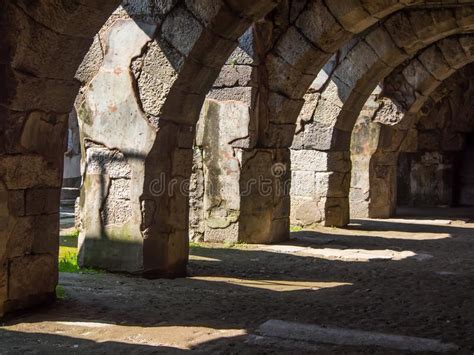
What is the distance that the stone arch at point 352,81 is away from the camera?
Result: 9695mm

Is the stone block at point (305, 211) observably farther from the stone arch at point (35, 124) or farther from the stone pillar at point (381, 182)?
the stone arch at point (35, 124)

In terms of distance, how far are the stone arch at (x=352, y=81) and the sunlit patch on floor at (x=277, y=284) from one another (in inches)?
174

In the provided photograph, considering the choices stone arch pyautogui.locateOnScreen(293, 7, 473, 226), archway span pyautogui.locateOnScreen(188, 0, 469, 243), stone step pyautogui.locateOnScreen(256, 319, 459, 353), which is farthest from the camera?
stone arch pyautogui.locateOnScreen(293, 7, 473, 226)

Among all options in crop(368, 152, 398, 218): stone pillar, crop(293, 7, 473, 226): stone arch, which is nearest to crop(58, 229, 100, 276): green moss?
crop(293, 7, 473, 226): stone arch

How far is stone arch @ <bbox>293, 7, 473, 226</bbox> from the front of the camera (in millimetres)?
9695

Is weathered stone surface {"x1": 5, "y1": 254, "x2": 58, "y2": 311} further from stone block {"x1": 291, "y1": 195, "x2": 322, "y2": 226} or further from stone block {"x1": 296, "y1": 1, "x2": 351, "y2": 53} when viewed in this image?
stone block {"x1": 291, "y1": 195, "x2": 322, "y2": 226}

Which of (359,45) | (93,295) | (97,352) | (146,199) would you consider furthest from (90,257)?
(359,45)

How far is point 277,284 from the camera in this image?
6098mm

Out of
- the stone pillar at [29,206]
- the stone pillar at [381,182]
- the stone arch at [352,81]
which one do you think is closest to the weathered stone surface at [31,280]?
the stone pillar at [29,206]

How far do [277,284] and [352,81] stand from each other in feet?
15.6

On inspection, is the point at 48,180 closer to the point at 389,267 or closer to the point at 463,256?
the point at 389,267

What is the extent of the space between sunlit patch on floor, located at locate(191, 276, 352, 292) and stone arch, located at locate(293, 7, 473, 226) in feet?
14.5

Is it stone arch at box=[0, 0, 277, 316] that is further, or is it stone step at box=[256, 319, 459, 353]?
stone arch at box=[0, 0, 277, 316]

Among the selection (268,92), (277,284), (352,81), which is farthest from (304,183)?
(277,284)
